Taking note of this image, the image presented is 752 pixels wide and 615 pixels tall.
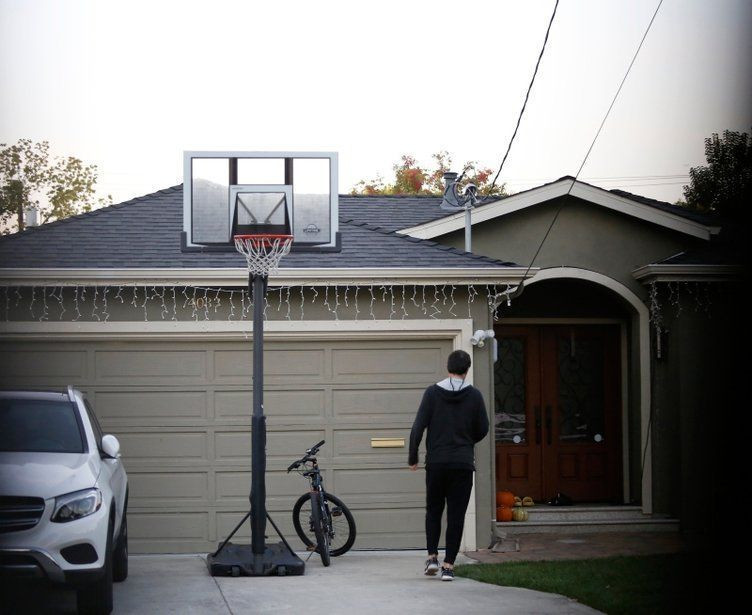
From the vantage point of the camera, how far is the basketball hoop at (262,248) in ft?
33.6

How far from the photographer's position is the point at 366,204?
57.3 feet

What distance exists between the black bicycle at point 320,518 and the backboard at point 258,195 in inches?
88.6

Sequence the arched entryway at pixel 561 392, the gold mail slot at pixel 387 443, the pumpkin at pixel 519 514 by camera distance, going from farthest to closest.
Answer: the arched entryway at pixel 561 392 → the pumpkin at pixel 519 514 → the gold mail slot at pixel 387 443

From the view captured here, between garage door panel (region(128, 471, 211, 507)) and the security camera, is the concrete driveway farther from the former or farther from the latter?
the security camera

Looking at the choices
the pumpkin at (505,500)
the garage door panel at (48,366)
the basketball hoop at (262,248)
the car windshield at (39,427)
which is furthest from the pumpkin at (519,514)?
the car windshield at (39,427)

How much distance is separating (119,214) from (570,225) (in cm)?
571

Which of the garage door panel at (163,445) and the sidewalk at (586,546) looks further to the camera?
the garage door panel at (163,445)

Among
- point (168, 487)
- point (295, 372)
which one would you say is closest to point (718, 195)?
point (295, 372)

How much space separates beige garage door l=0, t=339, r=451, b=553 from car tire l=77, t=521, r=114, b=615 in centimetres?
425

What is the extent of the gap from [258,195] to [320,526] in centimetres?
318

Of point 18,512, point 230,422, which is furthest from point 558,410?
point 18,512

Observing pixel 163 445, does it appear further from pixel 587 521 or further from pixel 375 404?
pixel 587 521

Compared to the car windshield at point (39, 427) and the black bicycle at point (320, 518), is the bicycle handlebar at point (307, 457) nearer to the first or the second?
the black bicycle at point (320, 518)

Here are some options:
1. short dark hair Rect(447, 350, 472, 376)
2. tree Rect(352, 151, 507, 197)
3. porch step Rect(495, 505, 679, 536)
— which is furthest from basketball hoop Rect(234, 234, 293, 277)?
tree Rect(352, 151, 507, 197)
